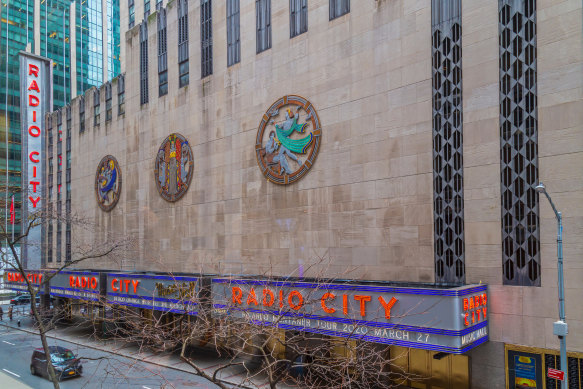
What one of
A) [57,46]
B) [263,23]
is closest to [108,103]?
[263,23]

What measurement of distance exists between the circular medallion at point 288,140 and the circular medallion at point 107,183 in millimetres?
16672

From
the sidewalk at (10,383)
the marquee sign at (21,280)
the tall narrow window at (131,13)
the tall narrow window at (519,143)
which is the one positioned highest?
the tall narrow window at (131,13)

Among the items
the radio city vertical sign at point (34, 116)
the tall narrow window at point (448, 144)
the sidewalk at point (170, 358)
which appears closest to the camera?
the tall narrow window at point (448, 144)

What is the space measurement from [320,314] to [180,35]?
77.8ft

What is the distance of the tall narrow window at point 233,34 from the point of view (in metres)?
28.9

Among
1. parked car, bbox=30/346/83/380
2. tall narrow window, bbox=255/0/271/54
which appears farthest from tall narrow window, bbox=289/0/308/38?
parked car, bbox=30/346/83/380

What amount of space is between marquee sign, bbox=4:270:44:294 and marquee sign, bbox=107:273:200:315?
11.5 meters

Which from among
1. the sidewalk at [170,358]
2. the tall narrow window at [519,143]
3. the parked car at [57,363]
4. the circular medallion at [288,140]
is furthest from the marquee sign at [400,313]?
the parked car at [57,363]

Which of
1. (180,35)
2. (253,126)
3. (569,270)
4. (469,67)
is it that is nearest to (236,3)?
(180,35)

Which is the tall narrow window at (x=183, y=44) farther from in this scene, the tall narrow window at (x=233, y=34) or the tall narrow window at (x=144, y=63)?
the tall narrow window at (x=233, y=34)

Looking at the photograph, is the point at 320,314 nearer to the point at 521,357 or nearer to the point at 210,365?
the point at 521,357

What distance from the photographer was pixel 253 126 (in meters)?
27.4

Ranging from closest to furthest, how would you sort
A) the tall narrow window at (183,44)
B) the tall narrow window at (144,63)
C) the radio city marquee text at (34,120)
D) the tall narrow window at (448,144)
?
the tall narrow window at (448,144), the tall narrow window at (183,44), the tall narrow window at (144,63), the radio city marquee text at (34,120)

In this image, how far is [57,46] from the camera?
291 ft
